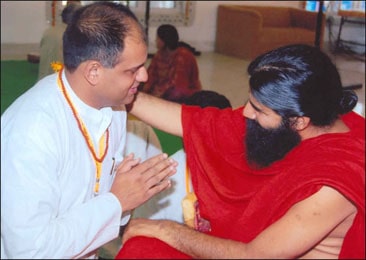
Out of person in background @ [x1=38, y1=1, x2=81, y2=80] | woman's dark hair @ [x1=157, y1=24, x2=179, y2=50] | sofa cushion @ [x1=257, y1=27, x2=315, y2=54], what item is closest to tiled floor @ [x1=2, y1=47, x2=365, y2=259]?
sofa cushion @ [x1=257, y1=27, x2=315, y2=54]

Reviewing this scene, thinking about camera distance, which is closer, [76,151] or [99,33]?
[99,33]

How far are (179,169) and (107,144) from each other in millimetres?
767

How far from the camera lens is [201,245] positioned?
200cm

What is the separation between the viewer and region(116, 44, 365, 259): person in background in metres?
1.79

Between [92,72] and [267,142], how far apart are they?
0.75 m

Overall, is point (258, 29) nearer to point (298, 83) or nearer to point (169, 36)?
point (169, 36)

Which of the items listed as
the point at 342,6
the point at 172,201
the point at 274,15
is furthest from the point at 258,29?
the point at 172,201

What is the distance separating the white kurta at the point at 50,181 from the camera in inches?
57.8

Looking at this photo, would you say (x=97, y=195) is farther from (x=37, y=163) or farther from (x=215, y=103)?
(x=215, y=103)

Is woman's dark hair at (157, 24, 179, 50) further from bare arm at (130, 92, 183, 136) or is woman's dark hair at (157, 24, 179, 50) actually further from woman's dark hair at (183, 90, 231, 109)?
bare arm at (130, 92, 183, 136)

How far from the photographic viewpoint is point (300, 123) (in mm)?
1943

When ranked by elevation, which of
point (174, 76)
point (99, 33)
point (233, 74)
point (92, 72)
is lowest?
point (233, 74)

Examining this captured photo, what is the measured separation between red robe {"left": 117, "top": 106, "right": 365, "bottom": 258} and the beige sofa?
23.2 feet

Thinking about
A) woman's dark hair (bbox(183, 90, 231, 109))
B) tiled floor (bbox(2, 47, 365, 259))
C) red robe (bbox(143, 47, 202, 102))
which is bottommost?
tiled floor (bbox(2, 47, 365, 259))
